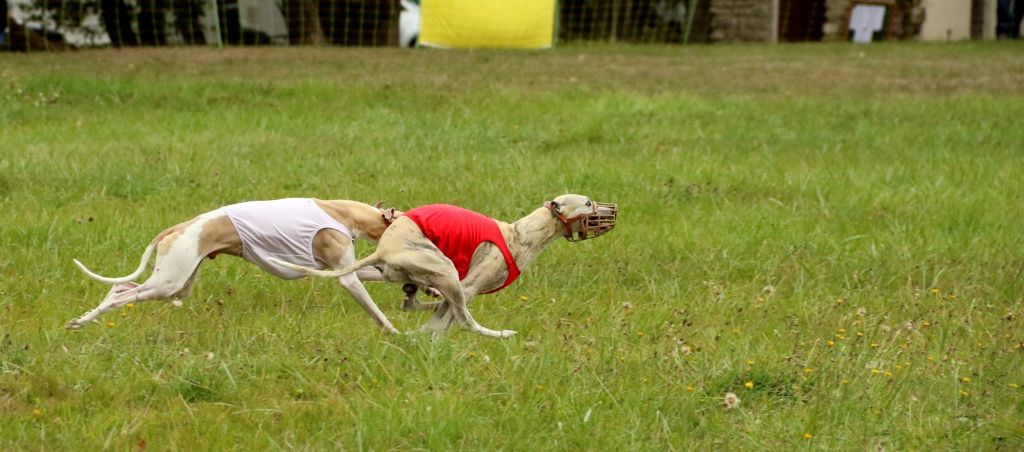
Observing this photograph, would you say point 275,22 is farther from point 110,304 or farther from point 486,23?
point 110,304

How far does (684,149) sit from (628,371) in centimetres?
680

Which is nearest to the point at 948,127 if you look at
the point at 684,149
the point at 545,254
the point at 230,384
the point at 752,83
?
the point at 684,149

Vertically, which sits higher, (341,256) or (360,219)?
(360,219)

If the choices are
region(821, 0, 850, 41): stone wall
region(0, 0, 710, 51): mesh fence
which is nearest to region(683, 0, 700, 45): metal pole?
region(0, 0, 710, 51): mesh fence

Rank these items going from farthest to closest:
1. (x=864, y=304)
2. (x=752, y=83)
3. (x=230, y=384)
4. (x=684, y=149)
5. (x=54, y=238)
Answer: (x=752, y=83)
(x=684, y=149)
(x=54, y=238)
(x=864, y=304)
(x=230, y=384)

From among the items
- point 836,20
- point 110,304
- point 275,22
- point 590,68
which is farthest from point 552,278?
point 836,20

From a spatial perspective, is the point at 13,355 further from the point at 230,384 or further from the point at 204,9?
the point at 204,9

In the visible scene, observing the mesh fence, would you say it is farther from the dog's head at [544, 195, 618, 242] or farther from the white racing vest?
the dog's head at [544, 195, 618, 242]

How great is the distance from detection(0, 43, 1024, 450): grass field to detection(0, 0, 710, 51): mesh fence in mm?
8828

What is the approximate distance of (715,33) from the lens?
96.7 feet

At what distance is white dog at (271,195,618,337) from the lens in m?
5.65

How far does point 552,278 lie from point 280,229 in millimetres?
1920

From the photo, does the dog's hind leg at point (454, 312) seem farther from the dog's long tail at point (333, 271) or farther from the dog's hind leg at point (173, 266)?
the dog's hind leg at point (173, 266)

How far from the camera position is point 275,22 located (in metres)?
27.5
